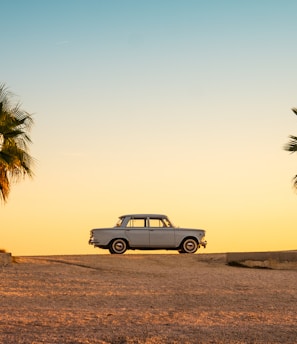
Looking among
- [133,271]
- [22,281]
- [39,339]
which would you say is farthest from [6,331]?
[133,271]

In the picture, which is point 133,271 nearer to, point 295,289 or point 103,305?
point 295,289

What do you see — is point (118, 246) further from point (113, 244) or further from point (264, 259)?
point (264, 259)

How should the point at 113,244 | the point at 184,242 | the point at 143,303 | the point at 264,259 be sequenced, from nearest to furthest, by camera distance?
the point at 143,303
the point at 264,259
the point at 113,244
the point at 184,242

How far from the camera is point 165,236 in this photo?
28.5 m

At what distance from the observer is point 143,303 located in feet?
46.2

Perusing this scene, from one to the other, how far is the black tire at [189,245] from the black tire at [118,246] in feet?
7.84

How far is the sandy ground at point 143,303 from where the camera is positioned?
10273mm

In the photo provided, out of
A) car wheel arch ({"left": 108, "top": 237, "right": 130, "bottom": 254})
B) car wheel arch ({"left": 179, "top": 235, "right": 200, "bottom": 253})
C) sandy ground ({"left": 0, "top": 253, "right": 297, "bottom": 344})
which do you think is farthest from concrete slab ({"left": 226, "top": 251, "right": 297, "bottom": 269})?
car wheel arch ({"left": 108, "top": 237, "right": 130, "bottom": 254})

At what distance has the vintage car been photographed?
28.2 metres

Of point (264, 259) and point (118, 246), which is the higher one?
point (118, 246)

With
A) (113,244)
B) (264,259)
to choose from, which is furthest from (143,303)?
(264,259)

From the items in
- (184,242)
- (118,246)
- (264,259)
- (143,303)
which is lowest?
(143,303)

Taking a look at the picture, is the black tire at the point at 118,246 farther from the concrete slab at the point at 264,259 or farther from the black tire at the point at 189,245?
the concrete slab at the point at 264,259

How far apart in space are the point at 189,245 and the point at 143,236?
1.96 meters
